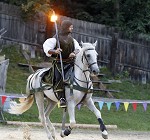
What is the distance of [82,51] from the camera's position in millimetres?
10164

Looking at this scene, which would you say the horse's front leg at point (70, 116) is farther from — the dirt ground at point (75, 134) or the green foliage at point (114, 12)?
the green foliage at point (114, 12)

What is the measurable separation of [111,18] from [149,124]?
8607mm

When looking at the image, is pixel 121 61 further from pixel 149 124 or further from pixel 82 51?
pixel 82 51

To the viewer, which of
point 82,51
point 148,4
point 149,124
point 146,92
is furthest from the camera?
point 148,4

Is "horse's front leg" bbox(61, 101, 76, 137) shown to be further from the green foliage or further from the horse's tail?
the green foliage

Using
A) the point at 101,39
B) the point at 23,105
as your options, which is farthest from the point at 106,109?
the point at 23,105

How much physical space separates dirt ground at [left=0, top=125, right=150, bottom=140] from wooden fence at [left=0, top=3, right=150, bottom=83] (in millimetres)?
8320

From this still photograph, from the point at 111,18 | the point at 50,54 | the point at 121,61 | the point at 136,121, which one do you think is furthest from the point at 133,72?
the point at 50,54

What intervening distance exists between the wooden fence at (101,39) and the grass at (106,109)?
0.63 metres

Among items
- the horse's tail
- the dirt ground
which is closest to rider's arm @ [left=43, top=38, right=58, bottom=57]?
the horse's tail

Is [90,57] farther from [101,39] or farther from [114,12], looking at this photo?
[114,12]

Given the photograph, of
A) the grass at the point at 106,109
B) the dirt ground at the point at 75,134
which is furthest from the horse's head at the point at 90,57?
the grass at the point at 106,109

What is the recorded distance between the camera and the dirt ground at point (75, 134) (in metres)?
12.0

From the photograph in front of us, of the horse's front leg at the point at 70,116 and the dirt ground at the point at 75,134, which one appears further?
the dirt ground at the point at 75,134
